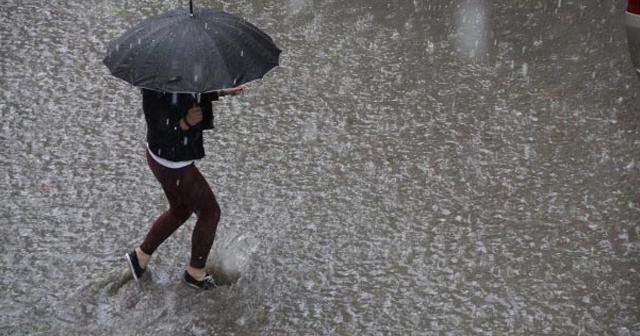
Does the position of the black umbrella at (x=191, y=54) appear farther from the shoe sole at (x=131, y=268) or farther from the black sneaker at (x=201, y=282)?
the black sneaker at (x=201, y=282)

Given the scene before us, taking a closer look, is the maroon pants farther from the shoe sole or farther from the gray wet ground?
the gray wet ground

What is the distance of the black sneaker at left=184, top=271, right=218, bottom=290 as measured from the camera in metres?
5.33

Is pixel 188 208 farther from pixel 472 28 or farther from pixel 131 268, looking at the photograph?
pixel 472 28

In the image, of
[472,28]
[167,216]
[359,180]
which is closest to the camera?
[167,216]

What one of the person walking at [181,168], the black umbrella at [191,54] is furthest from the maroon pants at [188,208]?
the black umbrella at [191,54]

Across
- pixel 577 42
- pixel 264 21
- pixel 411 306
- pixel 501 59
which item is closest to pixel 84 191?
pixel 411 306

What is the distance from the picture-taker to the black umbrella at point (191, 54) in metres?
4.64

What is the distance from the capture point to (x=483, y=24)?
8.45m

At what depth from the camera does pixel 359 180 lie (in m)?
6.41

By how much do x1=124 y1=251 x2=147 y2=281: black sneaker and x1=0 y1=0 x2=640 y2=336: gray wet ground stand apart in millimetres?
79

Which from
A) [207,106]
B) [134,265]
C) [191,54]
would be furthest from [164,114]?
[134,265]

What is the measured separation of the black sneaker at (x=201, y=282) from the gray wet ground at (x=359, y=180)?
1.9 inches

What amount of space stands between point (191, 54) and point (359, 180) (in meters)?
2.03

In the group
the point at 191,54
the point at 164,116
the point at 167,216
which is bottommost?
the point at 167,216
